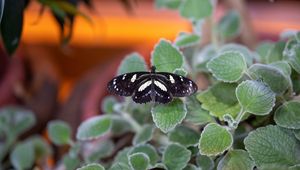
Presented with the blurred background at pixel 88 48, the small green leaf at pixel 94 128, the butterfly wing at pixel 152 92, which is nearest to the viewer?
the butterfly wing at pixel 152 92

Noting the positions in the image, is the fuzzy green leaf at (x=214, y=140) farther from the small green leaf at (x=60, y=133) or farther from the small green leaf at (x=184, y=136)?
the small green leaf at (x=60, y=133)

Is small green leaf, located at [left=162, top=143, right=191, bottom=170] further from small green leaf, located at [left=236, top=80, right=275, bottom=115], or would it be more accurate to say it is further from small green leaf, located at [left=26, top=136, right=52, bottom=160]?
small green leaf, located at [left=26, top=136, right=52, bottom=160]

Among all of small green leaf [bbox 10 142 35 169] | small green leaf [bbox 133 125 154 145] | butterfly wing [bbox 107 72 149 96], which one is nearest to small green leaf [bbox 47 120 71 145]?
small green leaf [bbox 10 142 35 169]

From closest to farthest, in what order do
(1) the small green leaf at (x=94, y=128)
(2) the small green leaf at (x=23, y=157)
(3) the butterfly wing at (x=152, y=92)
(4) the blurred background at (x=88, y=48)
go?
(3) the butterfly wing at (x=152, y=92) → (1) the small green leaf at (x=94, y=128) → (2) the small green leaf at (x=23, y=157) → (4) the blurred background at (x=88, y=48)

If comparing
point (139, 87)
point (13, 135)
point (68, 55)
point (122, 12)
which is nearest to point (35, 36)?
point (68, 55)

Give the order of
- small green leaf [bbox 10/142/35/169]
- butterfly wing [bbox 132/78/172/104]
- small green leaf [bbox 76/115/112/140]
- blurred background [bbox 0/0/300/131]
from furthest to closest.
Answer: blurred background [bbox 0/0/300/131] → small green leaf [bbox 10/142/35/169] → small green leaf [bbox 76/115/112/140] → butterfly wing [bbox 132/78/172/104]

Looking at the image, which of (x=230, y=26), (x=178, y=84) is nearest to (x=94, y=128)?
(x=178, y=84)

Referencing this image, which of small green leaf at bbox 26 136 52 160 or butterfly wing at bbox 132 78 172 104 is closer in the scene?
butterfly wing at bbox 132 78 172 104

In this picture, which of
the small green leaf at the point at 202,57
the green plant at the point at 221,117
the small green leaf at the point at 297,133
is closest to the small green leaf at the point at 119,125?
the green plant at the point at 221,117
